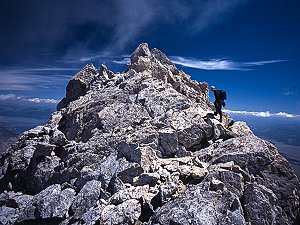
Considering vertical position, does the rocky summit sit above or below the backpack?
below

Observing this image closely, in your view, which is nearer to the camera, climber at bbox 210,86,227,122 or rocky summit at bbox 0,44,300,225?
rocky summit at bbox 0,44,300,225

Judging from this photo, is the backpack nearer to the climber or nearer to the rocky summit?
Answer: the climber

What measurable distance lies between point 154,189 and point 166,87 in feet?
62.6

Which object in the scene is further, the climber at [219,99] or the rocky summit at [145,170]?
the climber at [219,99]

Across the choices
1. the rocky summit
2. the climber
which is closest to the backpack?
the climber

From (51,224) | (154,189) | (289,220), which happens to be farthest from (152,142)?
(289,220)

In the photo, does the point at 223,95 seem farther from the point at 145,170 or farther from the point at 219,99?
the point at 145,170

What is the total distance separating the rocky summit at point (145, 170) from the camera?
56.3ft

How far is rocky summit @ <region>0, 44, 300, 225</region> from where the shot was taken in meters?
17.2

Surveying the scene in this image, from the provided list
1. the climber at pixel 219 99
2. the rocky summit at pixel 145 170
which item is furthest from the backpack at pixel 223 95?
the rocky summit at pixel 145 170

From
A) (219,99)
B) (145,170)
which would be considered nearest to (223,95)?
(219,99)

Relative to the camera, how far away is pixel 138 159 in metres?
22.3

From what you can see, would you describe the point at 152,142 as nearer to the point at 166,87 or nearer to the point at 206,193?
the point at 206,193

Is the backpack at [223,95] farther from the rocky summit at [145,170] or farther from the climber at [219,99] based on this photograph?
the rocky summit at [145,170]
